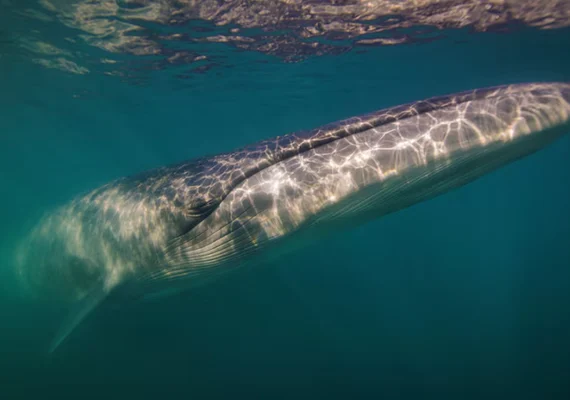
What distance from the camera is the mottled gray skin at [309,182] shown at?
144 inches

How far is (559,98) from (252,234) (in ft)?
12.5

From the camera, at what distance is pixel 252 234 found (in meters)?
4.31

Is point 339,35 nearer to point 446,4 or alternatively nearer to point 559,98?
point 446,4

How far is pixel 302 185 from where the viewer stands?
13.4 feet

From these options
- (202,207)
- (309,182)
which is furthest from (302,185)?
(202,207)

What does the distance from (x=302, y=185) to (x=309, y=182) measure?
3.7 inches

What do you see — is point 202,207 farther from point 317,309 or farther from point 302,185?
point 317,309

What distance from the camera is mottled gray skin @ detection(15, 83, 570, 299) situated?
144 inches

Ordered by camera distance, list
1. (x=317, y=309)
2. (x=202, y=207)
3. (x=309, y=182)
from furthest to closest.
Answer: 1. (x=317, y=309)
2. (x=202, y=207)
3. (x=309, y=182)

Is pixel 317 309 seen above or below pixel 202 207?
below

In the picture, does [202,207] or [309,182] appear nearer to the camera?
[309,182]

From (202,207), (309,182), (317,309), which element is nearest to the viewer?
(309,182)

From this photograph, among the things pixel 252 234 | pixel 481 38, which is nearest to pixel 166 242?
pixel 252 234

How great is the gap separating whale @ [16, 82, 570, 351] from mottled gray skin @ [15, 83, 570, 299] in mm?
15
